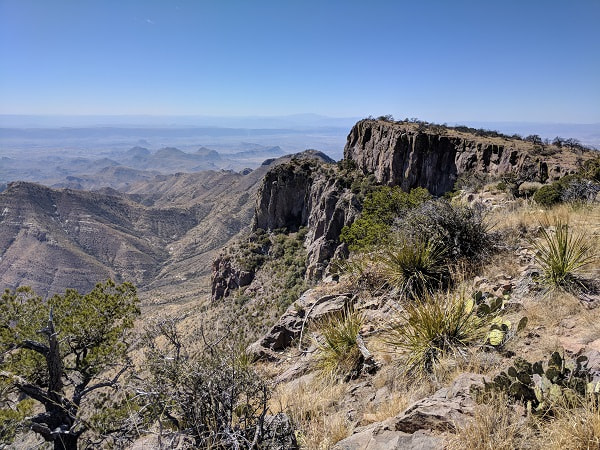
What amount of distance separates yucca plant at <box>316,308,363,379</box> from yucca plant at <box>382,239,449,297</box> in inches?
49.9

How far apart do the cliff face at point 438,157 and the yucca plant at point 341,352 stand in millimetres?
24368

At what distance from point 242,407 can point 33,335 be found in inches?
344

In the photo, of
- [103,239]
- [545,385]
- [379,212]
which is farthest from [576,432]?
[103,239]

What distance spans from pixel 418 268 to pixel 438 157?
35.7 metres

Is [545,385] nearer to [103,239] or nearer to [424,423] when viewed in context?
[424,423]

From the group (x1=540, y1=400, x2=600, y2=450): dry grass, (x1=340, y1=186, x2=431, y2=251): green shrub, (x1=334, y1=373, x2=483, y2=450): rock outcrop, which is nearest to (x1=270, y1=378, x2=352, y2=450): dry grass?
(x1=334, y1=373, x2=483, y2=450): rock outcrop

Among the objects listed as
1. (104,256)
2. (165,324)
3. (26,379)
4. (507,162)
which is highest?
(507,162)

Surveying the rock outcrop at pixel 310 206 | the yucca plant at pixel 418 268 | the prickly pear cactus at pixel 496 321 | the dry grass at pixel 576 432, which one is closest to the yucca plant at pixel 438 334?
the prickly pear cactus at pixel 496 321

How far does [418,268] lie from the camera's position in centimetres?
655

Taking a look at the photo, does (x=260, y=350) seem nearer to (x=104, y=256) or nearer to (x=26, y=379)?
(x=26, y=379)

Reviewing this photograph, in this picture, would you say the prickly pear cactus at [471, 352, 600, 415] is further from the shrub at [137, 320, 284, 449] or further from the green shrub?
the green shrub

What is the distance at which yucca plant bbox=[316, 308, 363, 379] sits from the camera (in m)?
5.27

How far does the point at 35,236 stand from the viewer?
5000 inches

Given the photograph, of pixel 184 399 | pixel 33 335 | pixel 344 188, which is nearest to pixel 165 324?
pixel 184 399
